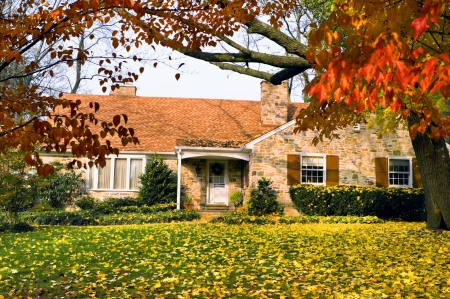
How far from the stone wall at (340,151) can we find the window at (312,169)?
0.96 ft

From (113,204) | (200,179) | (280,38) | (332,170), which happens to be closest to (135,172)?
(113,204)

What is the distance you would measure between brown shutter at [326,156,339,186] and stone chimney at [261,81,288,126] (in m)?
3.09

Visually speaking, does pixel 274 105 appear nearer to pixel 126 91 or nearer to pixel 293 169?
pixel 293 169

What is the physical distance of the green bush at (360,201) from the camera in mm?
16469

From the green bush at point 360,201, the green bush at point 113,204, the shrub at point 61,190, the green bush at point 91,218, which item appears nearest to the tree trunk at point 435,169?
the green bush at point 360,201

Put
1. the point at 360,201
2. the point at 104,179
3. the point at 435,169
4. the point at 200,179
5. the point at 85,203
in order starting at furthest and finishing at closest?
the point at 200,179, the point at 104,179, the point at 85,203, the point at 360,201, the point at 435,169

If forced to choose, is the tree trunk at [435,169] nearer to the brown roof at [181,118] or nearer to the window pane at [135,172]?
the brown roof at [181,118]

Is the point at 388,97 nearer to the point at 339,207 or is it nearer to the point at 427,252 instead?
the point at 427,252

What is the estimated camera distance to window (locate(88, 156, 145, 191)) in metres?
18.8

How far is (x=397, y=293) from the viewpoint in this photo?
18.2ft

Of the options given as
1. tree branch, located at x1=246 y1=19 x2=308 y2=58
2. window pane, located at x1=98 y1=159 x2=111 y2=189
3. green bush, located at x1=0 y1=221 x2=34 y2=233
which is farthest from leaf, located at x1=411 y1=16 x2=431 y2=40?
window pane, located at x1=98 y1=159 x2=111 y2=189

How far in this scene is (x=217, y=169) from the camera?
1917 centimetres

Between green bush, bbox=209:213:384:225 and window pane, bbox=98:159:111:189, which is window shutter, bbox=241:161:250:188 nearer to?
green bush, bbox=209:213:384:225

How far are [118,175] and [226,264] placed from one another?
12.3 metres
